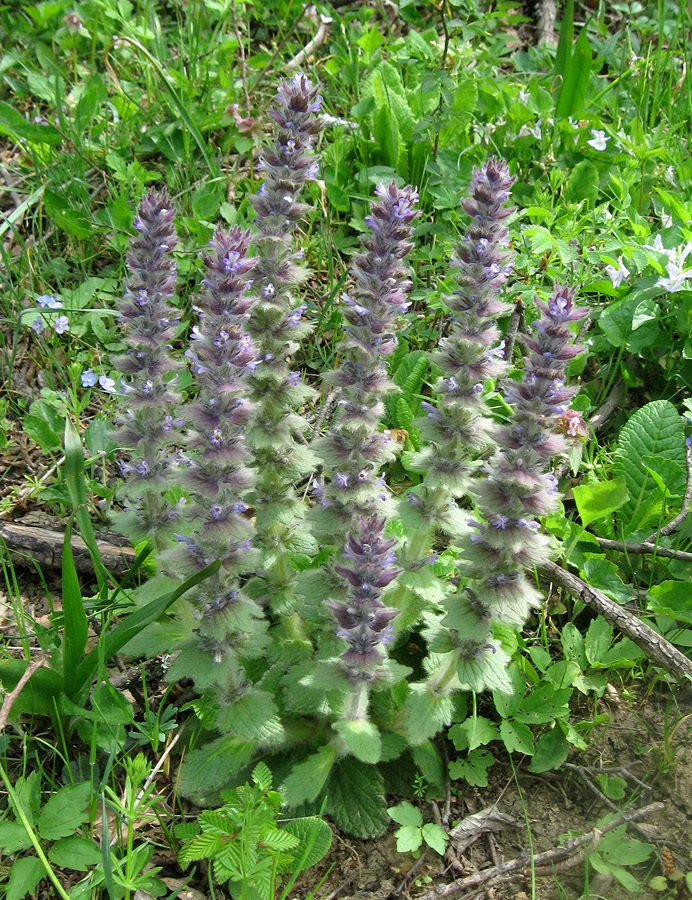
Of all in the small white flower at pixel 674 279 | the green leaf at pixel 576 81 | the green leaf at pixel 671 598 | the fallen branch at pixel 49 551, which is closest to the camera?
the green leaf at pixel 671 598

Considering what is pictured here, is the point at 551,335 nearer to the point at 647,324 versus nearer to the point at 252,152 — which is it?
the point at 647,324

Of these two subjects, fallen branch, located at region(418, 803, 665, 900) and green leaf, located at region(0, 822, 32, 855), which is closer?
green leaf, located at region(0, 822, 32, 855)

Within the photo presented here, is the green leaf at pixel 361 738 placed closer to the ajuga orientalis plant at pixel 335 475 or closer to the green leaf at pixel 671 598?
the ajuga orientalis plant at pixel 335 475

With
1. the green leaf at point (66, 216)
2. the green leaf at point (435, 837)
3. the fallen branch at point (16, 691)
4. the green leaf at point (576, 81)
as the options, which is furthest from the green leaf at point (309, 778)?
the green leaf at point (576, 81)

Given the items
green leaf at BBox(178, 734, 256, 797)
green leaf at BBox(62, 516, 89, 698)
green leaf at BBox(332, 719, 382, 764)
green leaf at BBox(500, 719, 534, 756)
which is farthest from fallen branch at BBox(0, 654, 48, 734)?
green leaf at BBox(500, 719, 534, 756)

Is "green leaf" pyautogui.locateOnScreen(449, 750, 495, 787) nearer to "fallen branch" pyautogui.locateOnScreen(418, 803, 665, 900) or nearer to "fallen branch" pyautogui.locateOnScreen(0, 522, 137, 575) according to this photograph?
"fallen branch" pyautogui.locateOnScreen(418, 803, 665, 900)

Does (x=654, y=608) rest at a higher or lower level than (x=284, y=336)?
lower

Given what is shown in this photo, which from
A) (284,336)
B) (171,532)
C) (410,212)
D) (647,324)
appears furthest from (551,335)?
(647,324)
